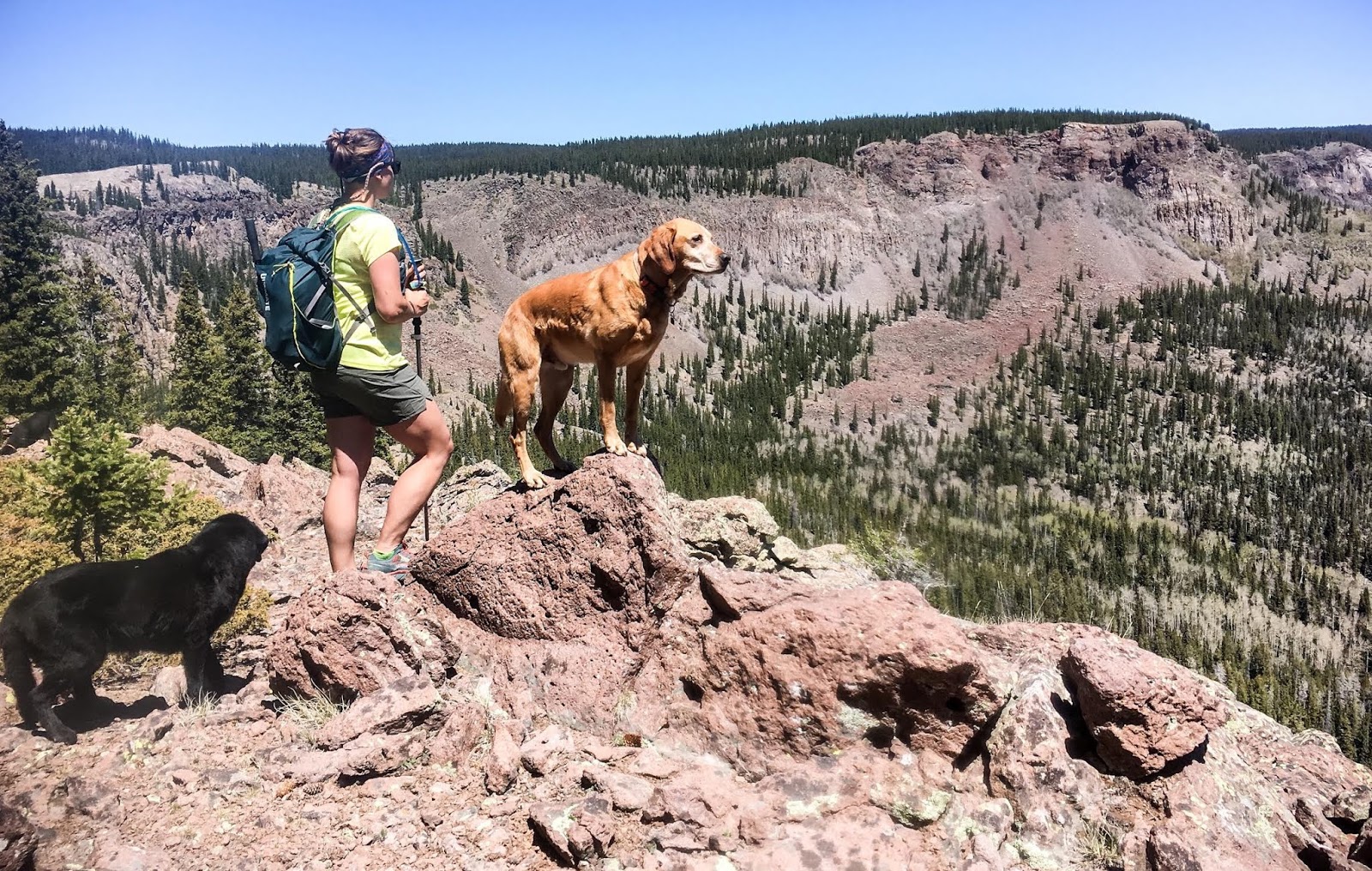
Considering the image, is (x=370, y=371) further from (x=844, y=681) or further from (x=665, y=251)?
(x=844, y=681)

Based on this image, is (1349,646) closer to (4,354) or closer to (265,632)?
(265,632)

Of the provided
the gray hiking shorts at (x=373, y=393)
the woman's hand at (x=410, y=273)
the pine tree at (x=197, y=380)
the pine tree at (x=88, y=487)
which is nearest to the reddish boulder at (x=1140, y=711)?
the gray hiking shorts at (x=373, y=393)

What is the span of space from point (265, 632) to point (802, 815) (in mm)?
5197

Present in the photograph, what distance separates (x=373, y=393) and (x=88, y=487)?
3118 mm

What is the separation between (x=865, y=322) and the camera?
7362cm

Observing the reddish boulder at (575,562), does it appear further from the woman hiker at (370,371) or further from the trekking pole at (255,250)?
the trekking pole at (255,250)

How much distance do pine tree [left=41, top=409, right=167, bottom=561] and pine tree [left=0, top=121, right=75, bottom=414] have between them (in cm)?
1538

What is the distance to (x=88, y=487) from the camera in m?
5.60

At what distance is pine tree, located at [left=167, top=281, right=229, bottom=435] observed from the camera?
26.4 meters

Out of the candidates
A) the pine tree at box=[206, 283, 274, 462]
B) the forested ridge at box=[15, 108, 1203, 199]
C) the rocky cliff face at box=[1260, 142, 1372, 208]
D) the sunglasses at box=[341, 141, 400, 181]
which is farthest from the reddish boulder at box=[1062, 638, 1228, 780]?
the rocky cliff face at box=[1260, 142, 1372, 208]

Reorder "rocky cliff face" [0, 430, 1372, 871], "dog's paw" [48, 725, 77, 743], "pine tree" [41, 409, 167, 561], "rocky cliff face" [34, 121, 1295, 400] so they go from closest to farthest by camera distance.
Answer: "rocky cliff face" [0, 430, 1372, 871], "dog's paw" [48, 725, 77, 743], "pine tree" [41, 409, 167, 561], "rocky cliff face" [34, 121, 1295, 400]

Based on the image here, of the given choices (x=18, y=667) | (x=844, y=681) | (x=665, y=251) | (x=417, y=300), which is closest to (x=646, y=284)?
(x=665, y=251)

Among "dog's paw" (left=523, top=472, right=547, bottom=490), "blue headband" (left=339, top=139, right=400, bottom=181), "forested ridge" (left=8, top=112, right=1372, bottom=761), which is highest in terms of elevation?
"blue headband" (left=339, top=139, right=400, bottom=181)

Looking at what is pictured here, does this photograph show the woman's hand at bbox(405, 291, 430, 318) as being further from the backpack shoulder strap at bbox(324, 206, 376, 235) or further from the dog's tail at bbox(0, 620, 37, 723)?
the dog's tail at bbox(0, 620, 37, 723)
